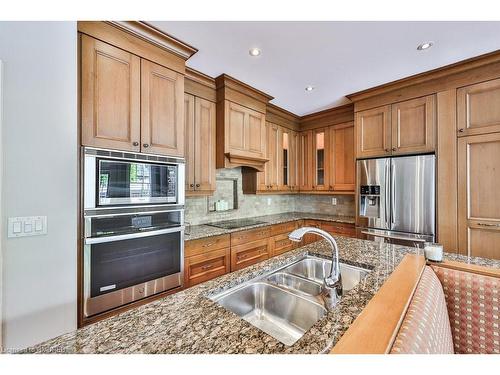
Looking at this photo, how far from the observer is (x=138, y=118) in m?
1.72

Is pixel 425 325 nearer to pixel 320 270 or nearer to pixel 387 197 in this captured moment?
pixel 320 270

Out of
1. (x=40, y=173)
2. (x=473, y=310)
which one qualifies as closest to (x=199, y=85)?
(x=40, y=173)

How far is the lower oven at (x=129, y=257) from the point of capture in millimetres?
1454

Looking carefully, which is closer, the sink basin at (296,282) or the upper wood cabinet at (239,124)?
the sink basin at (296,282)

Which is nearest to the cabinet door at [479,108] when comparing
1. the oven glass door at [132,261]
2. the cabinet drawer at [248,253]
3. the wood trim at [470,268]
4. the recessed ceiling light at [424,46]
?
the recessed ceiling light at [424,46]

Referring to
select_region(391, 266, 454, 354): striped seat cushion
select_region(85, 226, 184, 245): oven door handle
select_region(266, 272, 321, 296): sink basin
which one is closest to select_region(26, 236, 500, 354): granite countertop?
select_region(391, 266, 454, 354): striped seat cushion

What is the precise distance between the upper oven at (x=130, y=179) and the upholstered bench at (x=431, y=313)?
154cm

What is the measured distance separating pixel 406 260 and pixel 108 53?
2355 millimetres

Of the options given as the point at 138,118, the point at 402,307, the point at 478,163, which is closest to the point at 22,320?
the point at 138,118

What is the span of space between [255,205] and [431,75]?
271 centimetres

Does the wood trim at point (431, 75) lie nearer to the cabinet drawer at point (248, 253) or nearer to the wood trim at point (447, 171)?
the wood trim at point (447, 171)

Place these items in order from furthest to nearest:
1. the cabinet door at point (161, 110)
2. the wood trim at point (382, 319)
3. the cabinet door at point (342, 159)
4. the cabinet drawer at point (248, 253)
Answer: the cabinet door at point (342, 159) < the cabinet drawer at point (248, 253) < the cabinet door at point (161, 110) < the wood trim at point (382, 319)

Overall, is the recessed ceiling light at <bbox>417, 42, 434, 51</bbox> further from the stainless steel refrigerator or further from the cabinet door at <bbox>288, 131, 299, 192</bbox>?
the cabinet door at <bbox>288, 131, 299, 192</bbox>
